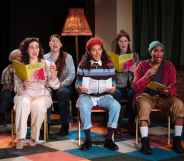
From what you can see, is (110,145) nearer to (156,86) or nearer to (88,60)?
(156,86)

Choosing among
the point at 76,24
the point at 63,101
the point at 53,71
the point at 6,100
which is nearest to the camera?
the point at 53,71

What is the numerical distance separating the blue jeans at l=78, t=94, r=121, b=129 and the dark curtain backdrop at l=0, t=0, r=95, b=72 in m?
2.10

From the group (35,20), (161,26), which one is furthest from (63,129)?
(35,20)

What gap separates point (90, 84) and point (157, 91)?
0.70 metres

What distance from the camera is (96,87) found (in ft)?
15.0

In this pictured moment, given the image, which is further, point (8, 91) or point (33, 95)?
point (8, 91)

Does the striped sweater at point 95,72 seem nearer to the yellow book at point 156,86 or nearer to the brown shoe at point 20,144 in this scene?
the yellow book at point 156,86

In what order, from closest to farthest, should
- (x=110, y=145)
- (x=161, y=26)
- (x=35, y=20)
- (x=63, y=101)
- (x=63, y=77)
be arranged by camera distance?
(x=110, y=145) < (x=63, y=101) < (x=63, y=77) < (x=161, y=26) < (x=35, y=20)

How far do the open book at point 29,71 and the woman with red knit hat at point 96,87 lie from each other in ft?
1.32

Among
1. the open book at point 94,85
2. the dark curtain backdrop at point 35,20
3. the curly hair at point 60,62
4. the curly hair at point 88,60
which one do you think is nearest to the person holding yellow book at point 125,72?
the curly hair at point 88,60

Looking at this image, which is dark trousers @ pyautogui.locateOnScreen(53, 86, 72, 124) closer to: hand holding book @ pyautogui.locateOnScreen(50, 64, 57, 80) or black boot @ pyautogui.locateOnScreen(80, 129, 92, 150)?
hand holding book @ pyautogui.locateOnScreen(50, 64, 57, 80)

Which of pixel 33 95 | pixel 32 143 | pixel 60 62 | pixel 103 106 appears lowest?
pixel 32 143

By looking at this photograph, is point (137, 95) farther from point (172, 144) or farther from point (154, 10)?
point (154, 10)

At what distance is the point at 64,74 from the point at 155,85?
3.91 ft
